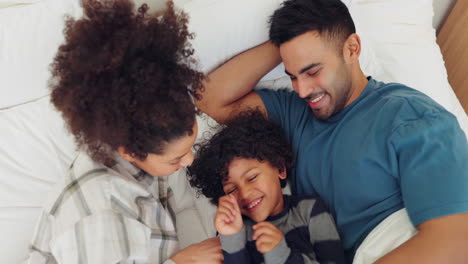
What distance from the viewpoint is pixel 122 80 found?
28.5 inches

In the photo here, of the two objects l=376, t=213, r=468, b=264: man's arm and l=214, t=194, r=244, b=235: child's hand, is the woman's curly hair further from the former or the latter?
l=376, t=213, r=468, b=264: man's arm

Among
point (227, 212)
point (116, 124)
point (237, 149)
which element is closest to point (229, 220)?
point (227, 212)

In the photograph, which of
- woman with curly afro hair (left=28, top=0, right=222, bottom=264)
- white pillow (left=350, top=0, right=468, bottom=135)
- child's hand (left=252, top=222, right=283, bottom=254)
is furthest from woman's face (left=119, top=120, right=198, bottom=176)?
white pillow (left=350, top=0, right=468, bottom=135)

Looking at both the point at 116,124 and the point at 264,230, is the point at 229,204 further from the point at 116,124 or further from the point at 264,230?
the point at 116,124

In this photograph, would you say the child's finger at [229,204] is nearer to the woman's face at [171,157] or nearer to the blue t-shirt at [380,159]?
the woman's face at [171,157]

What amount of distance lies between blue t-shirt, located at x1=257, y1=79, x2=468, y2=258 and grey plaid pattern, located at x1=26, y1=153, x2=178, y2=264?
532mm

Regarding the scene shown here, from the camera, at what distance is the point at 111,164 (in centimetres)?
97

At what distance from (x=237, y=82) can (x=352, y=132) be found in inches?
17.5

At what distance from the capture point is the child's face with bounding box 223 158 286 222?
1101 mm

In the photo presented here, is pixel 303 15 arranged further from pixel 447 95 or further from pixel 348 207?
pixel 447 95

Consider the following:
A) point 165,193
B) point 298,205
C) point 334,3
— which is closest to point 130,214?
point 165,193

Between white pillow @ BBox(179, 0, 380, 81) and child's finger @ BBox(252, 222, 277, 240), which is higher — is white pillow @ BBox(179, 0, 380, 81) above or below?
above

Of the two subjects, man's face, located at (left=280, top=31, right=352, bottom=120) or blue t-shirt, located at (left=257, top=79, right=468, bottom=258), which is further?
man's face, located at (left=280, top=31, right=352, bottom=120)

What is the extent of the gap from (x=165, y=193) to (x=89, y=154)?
14.5 inches
